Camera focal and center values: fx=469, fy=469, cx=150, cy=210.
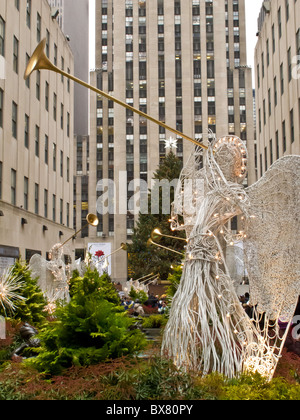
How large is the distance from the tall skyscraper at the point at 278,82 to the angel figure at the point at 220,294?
17890mm

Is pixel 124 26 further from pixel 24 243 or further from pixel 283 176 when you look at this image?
pixel 283 176

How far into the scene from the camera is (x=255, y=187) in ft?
28.5

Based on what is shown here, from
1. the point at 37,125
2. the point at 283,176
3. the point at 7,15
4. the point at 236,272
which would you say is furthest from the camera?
the point at 37,125

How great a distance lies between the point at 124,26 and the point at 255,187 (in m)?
68.1

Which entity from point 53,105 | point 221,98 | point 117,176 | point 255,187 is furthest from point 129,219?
point 255,187

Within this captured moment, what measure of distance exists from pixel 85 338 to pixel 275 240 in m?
3.73

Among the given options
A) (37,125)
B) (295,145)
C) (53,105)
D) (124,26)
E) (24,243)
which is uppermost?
(124,26)

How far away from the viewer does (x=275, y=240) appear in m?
8.38

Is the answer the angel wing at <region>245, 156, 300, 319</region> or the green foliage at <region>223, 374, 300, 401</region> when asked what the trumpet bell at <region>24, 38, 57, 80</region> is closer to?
the angel wing at <region>245, 156, 300, 319</region>

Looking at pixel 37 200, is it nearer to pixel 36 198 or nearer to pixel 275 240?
pixel 36 198

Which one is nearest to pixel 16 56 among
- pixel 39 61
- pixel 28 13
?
pixel 28 13

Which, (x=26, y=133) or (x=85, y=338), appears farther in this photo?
(x=26, y=133)

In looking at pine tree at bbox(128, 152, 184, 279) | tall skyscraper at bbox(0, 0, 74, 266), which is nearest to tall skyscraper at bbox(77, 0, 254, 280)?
pine tree at bbox(128, 152, 184, 279)

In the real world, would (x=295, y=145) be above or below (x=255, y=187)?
above
